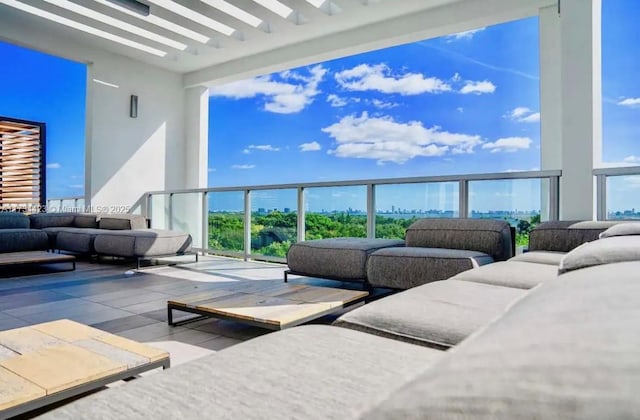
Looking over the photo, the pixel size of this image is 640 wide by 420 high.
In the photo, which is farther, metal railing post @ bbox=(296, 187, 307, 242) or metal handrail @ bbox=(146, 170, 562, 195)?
metal railing post @ bbox=(296, 187, 307, 242)

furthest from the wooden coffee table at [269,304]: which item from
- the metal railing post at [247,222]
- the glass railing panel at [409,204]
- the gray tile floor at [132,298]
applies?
the metal railing post at [247,222]

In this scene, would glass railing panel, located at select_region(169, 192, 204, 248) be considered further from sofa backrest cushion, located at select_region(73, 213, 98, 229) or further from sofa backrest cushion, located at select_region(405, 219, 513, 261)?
sofa backrest cushion, located at select_region(405, 219, 513, 261)

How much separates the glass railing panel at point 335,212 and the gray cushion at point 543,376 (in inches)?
157

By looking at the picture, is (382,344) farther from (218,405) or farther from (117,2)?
(117,2)

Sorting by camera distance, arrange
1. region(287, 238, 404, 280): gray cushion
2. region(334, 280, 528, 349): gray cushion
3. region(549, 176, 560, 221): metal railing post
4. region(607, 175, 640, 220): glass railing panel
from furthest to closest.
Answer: region(549, 176, 560, 221): metal railing post, region(607, 175, 640, 220): glass railing panel, region(287, 238, 404, 280): gray cushion, region(334, 280, 528, 349): gray cushion

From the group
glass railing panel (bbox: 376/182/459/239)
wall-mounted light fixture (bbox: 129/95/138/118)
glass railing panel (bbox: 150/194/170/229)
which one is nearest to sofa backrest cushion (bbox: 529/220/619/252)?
glass railing panel (bbox: 376/182/459/239)

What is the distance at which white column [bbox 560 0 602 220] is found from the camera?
3.32 metres

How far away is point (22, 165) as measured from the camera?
780 cm

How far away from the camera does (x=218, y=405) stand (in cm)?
62

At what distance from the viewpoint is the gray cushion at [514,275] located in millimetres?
1541

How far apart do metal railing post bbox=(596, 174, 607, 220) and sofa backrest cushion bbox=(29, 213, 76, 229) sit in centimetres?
621

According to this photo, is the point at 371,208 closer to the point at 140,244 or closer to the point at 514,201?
the point at 514,201

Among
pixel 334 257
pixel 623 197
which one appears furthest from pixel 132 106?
pixel 623 197

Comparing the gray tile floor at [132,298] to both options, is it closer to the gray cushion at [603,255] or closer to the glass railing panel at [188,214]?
the glass railing panel at [188,214]
